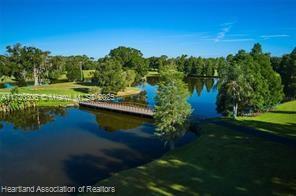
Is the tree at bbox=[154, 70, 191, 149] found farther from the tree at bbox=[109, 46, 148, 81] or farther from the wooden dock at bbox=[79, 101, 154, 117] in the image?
the tree at bbox=[109, 46, 148, 81]

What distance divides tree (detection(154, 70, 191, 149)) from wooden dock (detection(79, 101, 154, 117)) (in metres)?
21.0

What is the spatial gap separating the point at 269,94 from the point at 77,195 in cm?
4078

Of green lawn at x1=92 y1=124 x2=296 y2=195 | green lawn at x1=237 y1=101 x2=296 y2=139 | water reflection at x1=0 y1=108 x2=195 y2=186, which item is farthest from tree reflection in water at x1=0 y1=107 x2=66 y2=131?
green lawn at x1=237 y1=101 x2=296 y2=139

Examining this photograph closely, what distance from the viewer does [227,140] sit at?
37469 mm

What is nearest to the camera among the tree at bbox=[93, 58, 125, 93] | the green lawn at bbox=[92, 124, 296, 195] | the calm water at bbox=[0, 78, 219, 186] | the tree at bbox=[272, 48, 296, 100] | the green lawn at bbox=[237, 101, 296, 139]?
the green lawn at bbox=[92, 124, 296, 195]

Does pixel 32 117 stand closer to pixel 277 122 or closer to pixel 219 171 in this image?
pixel 277 122

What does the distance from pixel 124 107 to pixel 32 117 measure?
1923 cm

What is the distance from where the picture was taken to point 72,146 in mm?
42688

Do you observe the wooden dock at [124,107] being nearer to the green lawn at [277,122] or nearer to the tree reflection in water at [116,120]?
the tree reflection in water at [116,120]

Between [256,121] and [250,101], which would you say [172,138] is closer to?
[256,121]

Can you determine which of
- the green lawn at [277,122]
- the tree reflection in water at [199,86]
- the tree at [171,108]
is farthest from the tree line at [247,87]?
the tree reflection in water at [199,86]

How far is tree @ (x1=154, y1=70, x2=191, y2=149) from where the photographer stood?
37.1 meters

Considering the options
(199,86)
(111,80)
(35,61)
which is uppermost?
(35,61)

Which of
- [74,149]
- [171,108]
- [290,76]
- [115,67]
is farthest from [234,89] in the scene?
[115,67]
